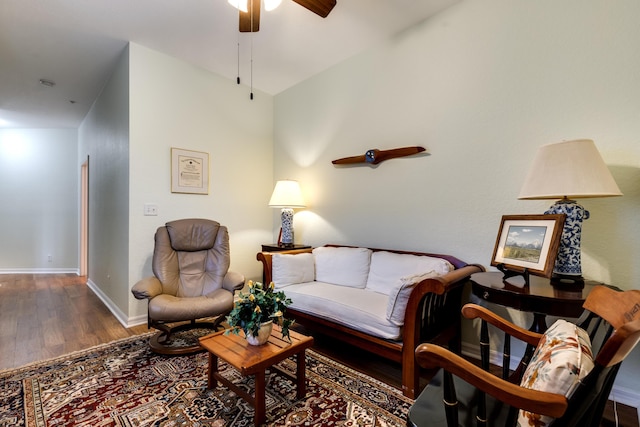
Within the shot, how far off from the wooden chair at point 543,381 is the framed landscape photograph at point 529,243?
1.68ft

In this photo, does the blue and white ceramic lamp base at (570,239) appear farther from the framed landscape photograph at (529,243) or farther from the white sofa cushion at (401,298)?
the white sofa cushion at (401,298)

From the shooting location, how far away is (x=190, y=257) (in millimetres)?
2836

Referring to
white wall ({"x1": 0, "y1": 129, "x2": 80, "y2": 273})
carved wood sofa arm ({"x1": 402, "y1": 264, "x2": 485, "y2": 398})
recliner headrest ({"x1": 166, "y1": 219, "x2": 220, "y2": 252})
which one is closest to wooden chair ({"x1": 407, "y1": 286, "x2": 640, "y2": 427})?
carved wood sofa arm ({"x1": 402, "y1": 264, "x2": 485, "y2": 398})

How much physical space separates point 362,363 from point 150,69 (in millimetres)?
3331

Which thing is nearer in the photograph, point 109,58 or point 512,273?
point 512,273

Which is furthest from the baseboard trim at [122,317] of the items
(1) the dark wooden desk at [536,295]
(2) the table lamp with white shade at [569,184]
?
(2) the table lamp with white shade at [569,184]

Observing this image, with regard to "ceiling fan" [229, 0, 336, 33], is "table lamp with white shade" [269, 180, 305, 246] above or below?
below

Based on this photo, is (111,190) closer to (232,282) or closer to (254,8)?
(232,282)

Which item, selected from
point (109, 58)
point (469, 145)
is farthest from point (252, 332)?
point (109, 58)

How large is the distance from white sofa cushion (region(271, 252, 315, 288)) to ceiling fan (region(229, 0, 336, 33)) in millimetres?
1838

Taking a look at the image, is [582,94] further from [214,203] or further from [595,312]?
[214,203]

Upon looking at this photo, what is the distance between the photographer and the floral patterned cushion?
759 millimetres

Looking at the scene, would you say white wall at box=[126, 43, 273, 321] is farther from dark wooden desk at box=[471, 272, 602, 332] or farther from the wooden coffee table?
dark wooden desk at box=[471, 272, 602, 332]

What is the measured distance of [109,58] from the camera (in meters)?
3.15
